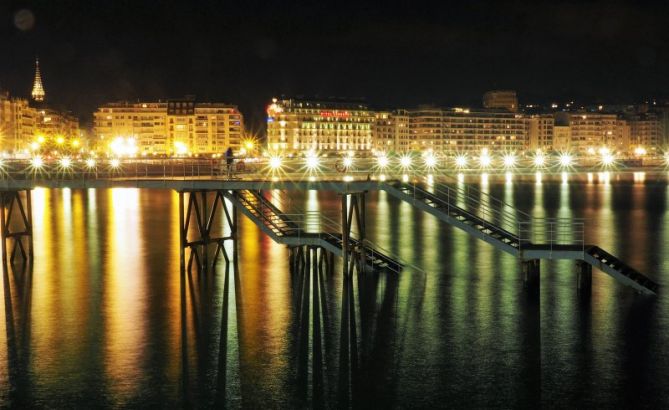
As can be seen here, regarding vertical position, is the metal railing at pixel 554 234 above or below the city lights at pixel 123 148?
below

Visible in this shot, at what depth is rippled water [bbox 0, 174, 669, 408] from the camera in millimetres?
19312

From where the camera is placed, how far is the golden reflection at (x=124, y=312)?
806 inches

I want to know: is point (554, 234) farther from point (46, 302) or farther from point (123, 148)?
point (123, 148)

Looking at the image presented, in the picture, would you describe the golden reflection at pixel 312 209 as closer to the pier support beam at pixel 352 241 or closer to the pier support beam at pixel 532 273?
the pier support beam at pixel 352 241

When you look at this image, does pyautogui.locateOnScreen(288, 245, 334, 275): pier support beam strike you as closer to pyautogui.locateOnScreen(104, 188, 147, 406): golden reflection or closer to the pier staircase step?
pyautogui.locateOnScreen(104, 188, 147, 406): golden reflection

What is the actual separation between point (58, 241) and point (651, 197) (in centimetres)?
6015

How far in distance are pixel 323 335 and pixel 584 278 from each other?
408 inches

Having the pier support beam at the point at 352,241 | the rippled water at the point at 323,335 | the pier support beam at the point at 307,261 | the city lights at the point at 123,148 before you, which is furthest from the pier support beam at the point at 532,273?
the city lights at the point at 123,148

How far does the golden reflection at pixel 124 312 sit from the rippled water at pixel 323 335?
0.22ft

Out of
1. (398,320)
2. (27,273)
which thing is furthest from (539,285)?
(27,273)

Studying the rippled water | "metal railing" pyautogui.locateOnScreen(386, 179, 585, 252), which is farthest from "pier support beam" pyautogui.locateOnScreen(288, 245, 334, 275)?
"metal railing" pyautogui.locateOnScreen(386, 179, 585, 252)

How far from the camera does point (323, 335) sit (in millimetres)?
24109

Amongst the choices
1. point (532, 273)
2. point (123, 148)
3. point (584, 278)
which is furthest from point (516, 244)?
point (123, 148)

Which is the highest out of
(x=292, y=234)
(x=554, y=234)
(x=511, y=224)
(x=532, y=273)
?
(x=292, y=234)
